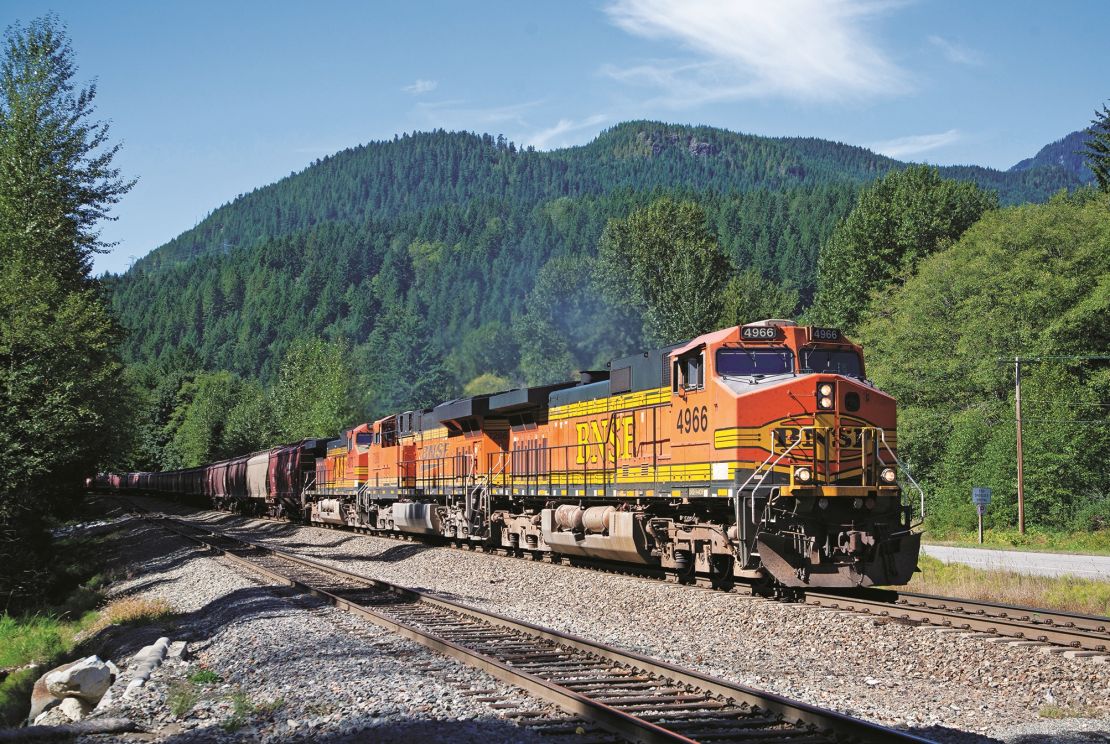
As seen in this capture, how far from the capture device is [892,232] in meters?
64.0

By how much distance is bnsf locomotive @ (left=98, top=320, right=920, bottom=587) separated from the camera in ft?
43.5

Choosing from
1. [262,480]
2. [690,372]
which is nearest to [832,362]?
[690,372]

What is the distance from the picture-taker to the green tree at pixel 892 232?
61219 mm

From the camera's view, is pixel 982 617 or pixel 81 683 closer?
pixel 81 683

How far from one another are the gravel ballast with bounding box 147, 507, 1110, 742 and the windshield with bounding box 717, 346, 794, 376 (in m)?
3.28

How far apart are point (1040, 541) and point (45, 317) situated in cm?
3150

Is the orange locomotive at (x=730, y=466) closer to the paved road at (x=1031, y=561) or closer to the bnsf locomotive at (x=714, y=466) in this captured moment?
the bnsf locomotive at (x=714, y=466)

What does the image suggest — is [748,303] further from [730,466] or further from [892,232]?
[730,466]

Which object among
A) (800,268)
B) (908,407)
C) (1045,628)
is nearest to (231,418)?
(800,268)

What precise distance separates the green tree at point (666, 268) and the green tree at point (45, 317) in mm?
36123

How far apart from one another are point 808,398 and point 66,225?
90.7ft

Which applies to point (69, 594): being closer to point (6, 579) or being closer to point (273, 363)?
point (6, 579)

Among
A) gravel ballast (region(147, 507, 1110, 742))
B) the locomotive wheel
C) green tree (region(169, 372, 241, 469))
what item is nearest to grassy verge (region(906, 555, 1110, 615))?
the locomotive wheel

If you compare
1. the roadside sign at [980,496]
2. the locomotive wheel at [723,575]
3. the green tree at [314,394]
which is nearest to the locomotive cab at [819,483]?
the locomotive wheel at [723,575]
